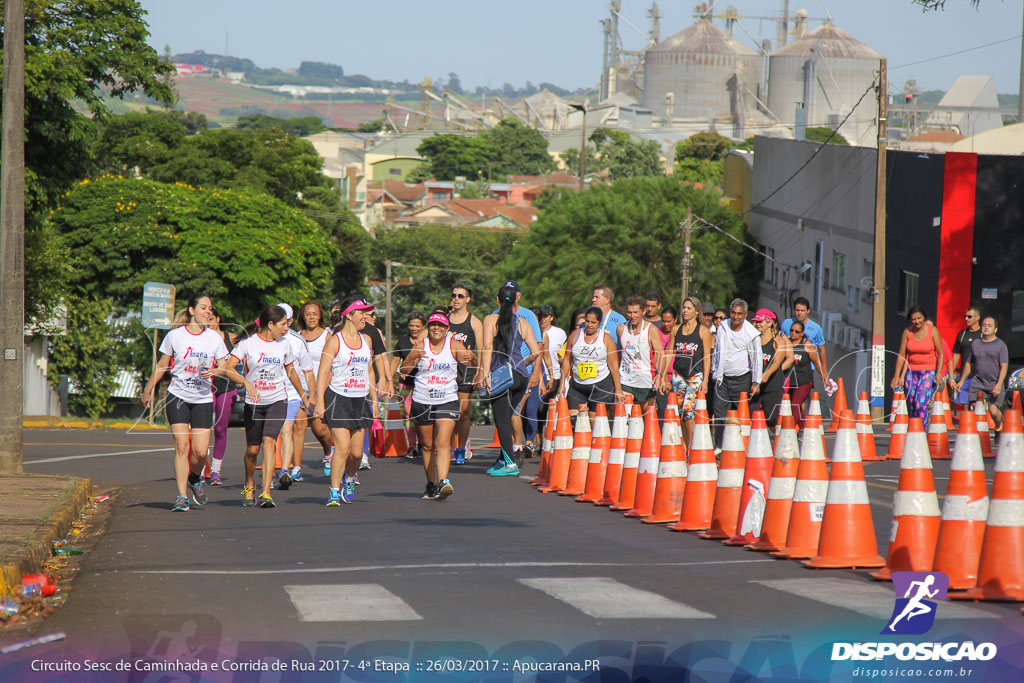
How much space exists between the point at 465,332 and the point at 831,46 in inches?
7020

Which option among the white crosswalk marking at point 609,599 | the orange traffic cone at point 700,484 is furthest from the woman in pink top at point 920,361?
the white crosswalk marking at point 609,599

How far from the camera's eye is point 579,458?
1365cm

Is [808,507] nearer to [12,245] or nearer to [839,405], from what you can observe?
[839,405]

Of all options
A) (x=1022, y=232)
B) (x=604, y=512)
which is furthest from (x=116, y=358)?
(x=604, y=512)

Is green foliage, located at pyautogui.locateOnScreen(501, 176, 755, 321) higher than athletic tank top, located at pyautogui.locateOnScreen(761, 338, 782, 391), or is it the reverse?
green foliage, located at pyautogui.locateOnScreen(501, 176, 755, 321)

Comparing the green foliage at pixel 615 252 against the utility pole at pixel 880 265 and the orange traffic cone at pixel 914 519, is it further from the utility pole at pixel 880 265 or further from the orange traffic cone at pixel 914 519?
the orange traffic cone at pixel 914 519

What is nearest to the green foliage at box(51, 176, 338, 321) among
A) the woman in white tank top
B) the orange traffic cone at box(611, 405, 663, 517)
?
the woman in white tank top

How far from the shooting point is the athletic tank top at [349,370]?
12.7 meters

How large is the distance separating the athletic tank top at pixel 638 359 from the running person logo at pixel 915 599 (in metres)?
7.16

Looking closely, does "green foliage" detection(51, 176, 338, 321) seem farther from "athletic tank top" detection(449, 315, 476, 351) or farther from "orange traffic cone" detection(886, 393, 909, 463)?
"orange traffic cone" detection(886, 393, 909, 463)

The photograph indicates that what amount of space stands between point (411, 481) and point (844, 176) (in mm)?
30833

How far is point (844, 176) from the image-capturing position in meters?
42.9

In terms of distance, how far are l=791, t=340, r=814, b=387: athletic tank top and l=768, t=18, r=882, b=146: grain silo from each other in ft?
427

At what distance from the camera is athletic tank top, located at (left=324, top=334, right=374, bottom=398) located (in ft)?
41.5
